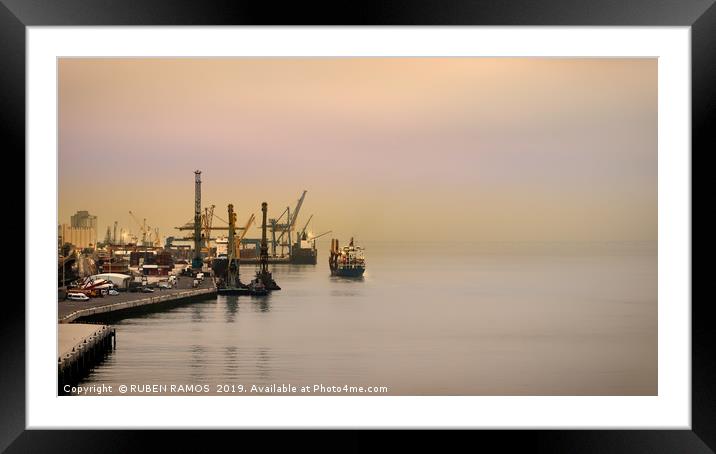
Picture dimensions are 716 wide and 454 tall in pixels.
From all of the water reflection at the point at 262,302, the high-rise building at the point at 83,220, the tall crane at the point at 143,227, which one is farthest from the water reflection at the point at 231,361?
the water reflection at the point at 262,302

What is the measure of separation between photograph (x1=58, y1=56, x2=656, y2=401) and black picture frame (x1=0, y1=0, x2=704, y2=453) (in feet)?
18.2

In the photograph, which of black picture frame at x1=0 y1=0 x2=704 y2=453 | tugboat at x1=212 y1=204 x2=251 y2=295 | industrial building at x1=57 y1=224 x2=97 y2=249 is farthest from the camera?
tugboat at x1=212 y1=204 x2=251 y2=295

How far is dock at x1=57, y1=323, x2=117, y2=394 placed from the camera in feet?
27.1

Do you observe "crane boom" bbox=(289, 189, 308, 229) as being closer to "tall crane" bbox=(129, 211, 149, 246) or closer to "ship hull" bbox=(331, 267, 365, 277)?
"tall crane" bbox=(129, 211, 149, 246)

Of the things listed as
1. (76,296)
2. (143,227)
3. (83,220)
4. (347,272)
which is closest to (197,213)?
(143,227)

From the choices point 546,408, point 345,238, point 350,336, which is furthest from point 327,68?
point 546,408

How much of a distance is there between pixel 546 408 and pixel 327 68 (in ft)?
43.5

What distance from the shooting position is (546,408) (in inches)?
154

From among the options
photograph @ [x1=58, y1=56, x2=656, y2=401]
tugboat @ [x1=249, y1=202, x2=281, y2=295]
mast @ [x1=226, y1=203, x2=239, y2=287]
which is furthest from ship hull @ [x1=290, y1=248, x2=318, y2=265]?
mast @ [x1=226, y1=203, x2=239, y2=287]

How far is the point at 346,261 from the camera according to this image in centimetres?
2614

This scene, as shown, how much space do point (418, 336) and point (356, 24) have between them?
1303 cm

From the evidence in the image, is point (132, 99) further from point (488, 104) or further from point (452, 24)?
point (452, 24)

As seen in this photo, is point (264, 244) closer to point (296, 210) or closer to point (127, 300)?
point (296, 210)

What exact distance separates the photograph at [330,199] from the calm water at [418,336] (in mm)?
75
